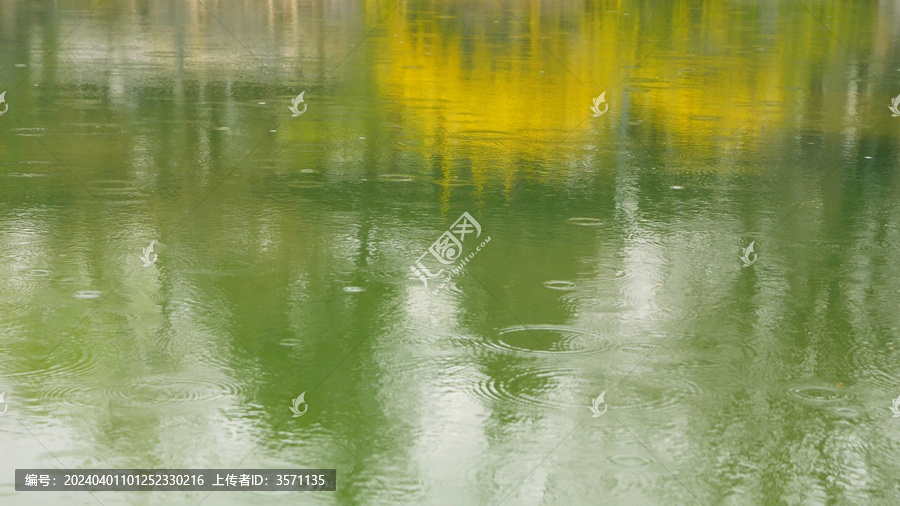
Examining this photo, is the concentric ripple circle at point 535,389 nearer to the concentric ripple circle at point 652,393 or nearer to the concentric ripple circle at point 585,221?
the concentric ripple circle at point 652,393

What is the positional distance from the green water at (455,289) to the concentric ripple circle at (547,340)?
0.01 m

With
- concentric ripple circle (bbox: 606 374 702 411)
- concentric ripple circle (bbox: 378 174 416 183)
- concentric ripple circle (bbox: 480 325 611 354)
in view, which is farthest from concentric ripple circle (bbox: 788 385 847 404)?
concentric ripple circle (bbox: 378 174 416 183)

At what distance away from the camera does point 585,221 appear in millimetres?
5488

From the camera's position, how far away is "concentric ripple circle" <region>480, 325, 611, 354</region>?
3.90 meters

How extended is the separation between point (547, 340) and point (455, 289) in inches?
25.3

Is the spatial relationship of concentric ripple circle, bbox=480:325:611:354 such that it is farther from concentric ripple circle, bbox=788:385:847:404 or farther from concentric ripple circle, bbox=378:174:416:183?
concentric ripple circle, bbox=378:174:416:183

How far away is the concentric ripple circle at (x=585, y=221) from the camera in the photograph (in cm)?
544

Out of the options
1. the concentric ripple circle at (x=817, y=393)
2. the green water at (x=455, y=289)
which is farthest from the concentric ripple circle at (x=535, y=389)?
the concentric ripple circle at (x=817, y=393)

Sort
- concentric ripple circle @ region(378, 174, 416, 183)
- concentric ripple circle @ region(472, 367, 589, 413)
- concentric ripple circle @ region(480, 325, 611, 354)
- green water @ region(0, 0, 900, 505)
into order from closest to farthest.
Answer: green water @ region(0, 0, 900, 505), concentric ripple circle @ region(472, 367, 589, 413), concentric ripple circle @ region(480, 325, 611, 354), concentric ripple circle @ region(378, 174, 416, 183)

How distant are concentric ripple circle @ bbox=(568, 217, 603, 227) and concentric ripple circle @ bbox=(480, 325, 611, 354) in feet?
4.58

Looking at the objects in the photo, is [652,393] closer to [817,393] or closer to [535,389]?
[535,389]

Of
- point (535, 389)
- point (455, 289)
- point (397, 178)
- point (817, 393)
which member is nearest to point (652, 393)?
point (535, 389)

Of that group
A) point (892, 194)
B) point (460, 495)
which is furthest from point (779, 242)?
point (460, 495)

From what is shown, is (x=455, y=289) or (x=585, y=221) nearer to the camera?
(x=455, y=289)
